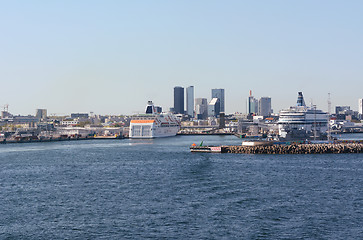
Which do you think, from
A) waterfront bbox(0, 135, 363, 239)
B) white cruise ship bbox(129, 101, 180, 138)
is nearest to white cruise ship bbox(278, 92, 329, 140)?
white cruise ship bbox(129, 101, 180, 138)

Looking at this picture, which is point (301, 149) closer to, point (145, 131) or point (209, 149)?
point (209, 149)

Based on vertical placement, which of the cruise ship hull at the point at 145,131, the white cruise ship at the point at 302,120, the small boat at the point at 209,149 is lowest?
the small boat at the point at 209,149

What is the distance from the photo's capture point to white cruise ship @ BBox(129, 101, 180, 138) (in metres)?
141

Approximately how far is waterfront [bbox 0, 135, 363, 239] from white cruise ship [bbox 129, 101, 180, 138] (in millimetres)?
81489

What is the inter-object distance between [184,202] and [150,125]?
10616cm

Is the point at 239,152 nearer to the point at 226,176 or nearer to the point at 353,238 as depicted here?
the point at 226,176

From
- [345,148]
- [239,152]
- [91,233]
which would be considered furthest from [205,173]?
[345,148]

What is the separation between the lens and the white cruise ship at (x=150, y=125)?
141 m

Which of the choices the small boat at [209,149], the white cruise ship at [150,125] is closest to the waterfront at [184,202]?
the small boat at [209,149]

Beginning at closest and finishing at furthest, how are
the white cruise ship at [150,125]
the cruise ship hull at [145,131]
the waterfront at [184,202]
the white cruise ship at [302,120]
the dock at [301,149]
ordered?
1. the waterfront at [184,202]
2. the dock at [301,149]
3. the white cruise ship at [302,120]
4. the cruise ship hull at [145,131]
5. the white cruise ship at [150,125]

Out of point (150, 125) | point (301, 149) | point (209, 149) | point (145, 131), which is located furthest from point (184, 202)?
point (145, 131)

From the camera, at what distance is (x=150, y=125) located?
Answer: 14100 centimetres

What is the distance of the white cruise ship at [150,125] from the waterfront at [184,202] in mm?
81489

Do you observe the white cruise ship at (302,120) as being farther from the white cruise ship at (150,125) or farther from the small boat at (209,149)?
the white cruise ship at (150,125)
